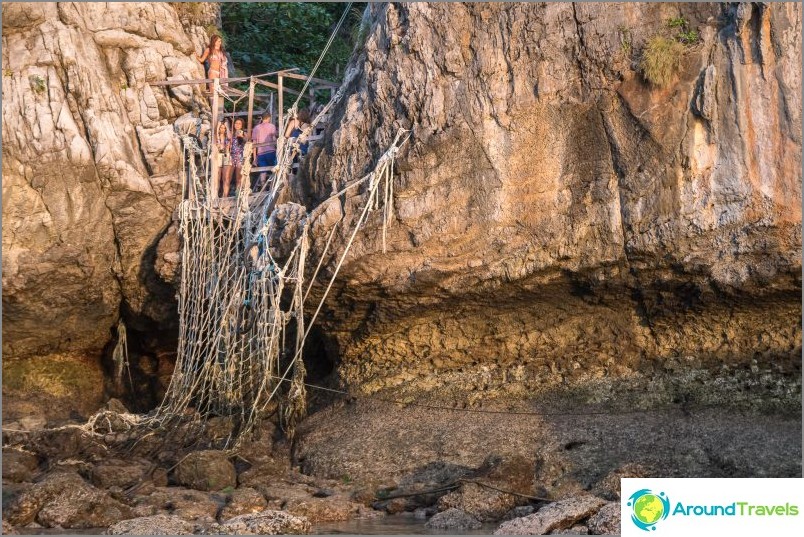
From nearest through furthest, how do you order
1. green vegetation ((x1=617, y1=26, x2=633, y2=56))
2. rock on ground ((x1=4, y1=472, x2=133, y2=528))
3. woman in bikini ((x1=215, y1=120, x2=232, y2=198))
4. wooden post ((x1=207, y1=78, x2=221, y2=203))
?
1. rock on ground ((x1=4, y1=472, x2=133, y2=528))
2. green vegetation ((x1=617, y1=26, x2=633, y2=56))
3. wooden post ((x1=207, y1=78, x2=221, y2=203))
4. woman in bikini ((x1=215, y1=120, x2=232, y2=198))

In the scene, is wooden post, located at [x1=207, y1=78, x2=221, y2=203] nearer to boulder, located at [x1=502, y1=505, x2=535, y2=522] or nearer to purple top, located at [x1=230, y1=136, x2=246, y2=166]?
purple top, located at [x1=230, y1=136, x2=246, y2=166]

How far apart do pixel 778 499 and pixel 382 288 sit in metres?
4.63

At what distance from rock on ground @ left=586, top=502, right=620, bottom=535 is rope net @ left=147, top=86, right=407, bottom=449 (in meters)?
3.56

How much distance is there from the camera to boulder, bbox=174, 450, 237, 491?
31.0ft

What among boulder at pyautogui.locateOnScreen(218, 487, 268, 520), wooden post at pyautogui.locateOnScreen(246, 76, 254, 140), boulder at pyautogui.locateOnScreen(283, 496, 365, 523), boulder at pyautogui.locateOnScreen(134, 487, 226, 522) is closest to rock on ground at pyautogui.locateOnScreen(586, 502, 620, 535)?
boulder at pyautogui.locateOnScreen(283, 496, 365, 523)

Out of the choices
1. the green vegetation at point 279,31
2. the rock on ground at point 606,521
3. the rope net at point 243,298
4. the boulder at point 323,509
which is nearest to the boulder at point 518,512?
the rock on ground at point 606,521

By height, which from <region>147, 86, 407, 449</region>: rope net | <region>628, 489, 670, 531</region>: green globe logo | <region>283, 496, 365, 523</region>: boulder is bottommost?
<region>283, 496, 365, 523</region>: boulder

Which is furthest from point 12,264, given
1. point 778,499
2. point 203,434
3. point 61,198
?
point 778,499

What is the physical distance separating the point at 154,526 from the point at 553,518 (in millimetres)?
2919

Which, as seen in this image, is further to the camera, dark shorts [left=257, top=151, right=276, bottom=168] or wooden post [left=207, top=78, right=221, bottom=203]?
dark shorts [left=257, top=151, right=276, bottom=168]

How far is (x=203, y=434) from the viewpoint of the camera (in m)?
10.6

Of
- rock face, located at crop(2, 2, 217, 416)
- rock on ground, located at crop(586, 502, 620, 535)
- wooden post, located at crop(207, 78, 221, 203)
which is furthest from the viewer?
wooden post, located at crop(207, 78, 221, 203)

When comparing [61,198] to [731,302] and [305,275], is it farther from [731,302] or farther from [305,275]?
[731,302]

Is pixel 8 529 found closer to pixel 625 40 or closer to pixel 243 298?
pixel 243 298
